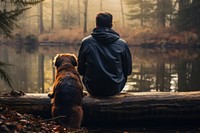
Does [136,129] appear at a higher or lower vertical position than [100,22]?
lower

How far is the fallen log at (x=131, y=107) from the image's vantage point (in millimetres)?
6918

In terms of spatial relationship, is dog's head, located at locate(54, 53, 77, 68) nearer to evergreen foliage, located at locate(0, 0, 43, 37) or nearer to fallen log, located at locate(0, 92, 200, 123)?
fallen log, located at locate(0, 92, 200, 123)

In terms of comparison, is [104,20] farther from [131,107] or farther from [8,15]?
[8,15]

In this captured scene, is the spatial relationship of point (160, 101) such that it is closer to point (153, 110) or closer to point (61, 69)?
point (153, 110)

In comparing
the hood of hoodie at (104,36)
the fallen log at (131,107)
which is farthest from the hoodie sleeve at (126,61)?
the fallen log at (131,107)

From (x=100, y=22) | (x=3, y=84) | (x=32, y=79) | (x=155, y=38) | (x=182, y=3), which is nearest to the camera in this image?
(x=100, y=22)

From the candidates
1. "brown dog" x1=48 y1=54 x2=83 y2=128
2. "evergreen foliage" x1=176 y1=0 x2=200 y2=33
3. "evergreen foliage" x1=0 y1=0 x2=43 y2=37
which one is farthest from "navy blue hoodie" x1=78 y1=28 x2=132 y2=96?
"evergreen foliage" x1=176 y1=0 x2=200 y2=33

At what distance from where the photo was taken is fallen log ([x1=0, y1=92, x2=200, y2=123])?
6.92m

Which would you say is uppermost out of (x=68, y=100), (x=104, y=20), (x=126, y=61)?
(x=104, y=20)

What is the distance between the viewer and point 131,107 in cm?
694

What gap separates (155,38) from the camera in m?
38.4

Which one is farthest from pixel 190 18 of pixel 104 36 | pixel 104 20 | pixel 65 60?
pixel 65 60

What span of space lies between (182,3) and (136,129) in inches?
1226

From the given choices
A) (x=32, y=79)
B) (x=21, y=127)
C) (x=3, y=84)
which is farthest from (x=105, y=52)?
(x=32, y=79)
